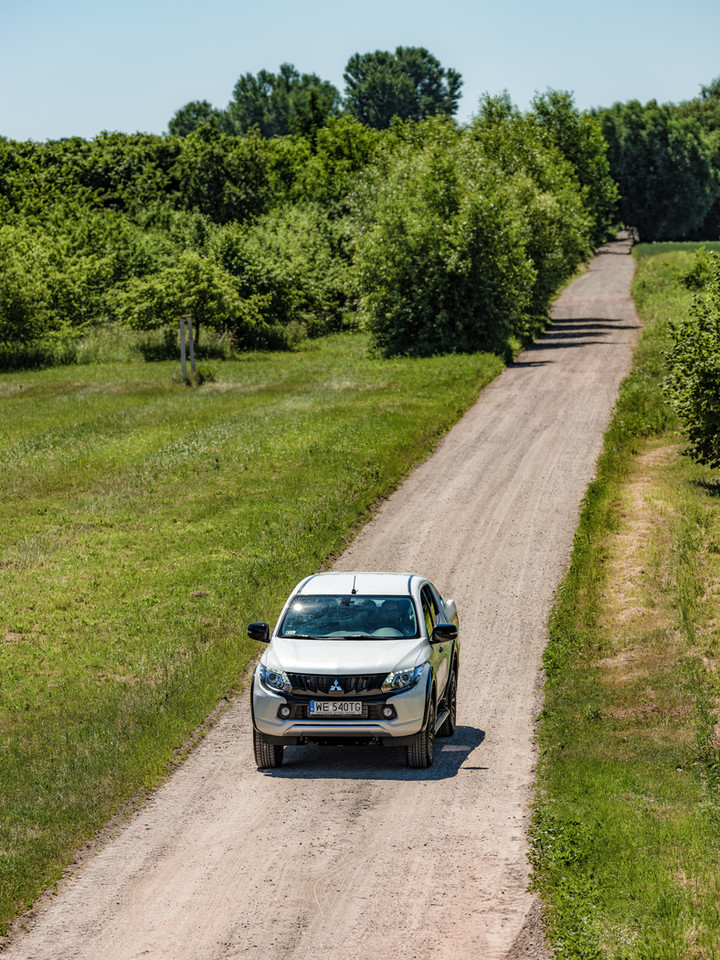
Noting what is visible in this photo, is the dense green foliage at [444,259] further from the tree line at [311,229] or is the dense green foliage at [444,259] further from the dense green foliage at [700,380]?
the dense green foliage at [700,380]

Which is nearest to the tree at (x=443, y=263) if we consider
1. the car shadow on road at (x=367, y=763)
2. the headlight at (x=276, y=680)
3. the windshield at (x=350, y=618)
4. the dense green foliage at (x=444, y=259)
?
the dense green foliage at (x=444, y=259)

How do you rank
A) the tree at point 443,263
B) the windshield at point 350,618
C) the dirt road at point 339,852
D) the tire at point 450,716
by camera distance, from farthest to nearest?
1. the tree at point 443,263
2. the tire at point 450,716
3. the windshield at point 350,618
4. the dirt road at point 339,852

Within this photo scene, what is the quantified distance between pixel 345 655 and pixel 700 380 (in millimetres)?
17491

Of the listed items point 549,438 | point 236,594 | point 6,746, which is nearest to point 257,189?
point 549,438

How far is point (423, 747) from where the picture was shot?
490 inches

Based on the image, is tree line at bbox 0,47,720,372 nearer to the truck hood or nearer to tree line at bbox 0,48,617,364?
tree line at bbox 0,48,617,364

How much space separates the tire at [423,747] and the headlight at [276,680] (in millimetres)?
1487

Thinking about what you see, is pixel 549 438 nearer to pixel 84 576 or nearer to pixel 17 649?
pixel 84 576

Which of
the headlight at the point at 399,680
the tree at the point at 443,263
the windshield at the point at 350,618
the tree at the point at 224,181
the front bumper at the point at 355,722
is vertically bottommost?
the front bumper at the point at 355,722

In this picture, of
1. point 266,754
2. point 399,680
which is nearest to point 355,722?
point 399,680

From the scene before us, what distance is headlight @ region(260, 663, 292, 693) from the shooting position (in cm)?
1218

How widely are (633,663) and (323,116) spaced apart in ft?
306

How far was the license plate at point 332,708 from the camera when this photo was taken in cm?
1201

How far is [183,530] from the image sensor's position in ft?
82.3
